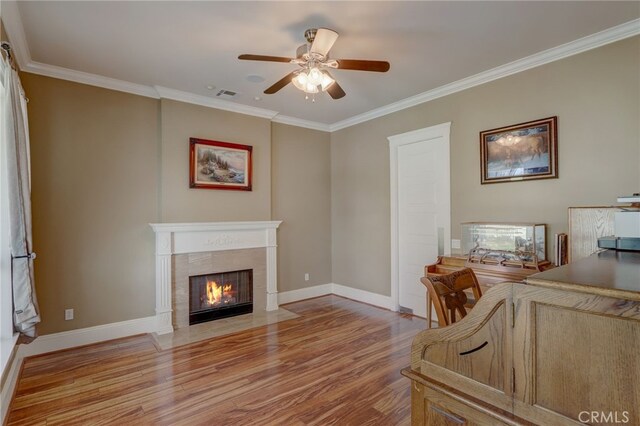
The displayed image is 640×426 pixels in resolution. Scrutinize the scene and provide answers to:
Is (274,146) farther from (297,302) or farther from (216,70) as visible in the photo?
(297,302)

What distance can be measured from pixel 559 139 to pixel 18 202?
15.9 feet

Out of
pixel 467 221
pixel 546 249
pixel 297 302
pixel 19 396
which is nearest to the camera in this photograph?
pixel 19 396

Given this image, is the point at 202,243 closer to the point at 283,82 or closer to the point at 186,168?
the point at 186,168

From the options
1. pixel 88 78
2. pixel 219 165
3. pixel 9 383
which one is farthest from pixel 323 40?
pixel 9 383

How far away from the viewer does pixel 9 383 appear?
8.34 feet

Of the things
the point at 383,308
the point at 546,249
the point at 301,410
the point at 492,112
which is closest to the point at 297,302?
the point at 383,308

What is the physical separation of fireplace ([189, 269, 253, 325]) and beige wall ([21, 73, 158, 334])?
1.71 ft

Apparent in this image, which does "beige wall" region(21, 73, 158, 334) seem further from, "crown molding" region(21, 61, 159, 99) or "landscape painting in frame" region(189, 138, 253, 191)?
"landscape painting in frame" region(189, 138, 253, 191)

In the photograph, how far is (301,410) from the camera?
2385 millimetres

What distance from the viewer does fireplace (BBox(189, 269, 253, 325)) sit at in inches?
165

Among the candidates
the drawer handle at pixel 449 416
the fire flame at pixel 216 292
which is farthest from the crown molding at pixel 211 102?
the drawer handle at pixel 449 416

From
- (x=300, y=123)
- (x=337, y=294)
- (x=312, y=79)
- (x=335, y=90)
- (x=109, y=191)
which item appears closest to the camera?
(x=312, y=79)

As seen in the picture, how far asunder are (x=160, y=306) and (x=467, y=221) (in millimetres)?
3850

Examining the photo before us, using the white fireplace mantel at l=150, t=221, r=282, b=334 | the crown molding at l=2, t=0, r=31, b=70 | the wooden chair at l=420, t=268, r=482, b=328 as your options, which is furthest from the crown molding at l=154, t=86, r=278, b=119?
the wooden chair at l=420, t=268, r=482, b=328
